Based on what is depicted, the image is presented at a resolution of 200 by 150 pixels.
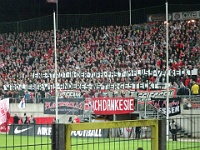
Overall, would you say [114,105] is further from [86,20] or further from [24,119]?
[86,20]

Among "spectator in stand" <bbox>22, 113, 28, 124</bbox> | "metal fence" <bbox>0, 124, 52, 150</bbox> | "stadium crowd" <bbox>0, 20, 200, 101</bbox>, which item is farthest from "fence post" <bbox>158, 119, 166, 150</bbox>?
"spectator in stand" <bbox>22, 113, 28, 124</bbox>

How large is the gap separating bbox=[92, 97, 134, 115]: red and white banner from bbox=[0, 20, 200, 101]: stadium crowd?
386 cm

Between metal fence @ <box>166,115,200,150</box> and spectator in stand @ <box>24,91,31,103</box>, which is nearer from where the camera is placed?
metal fence @ <box>166,115,200,150</box>

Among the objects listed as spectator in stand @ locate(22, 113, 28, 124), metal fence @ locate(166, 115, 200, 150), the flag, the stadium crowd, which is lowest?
spectator in stand @ locate(22, 113, 28, 124)

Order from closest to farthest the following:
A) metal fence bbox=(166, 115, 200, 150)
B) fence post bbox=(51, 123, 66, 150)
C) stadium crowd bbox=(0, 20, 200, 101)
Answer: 1. fence post bbox=(51, 123, 66, 150)
2. metal fence bbox=(166, 115, 200, 150)
3. stadium crowd bbox=(0, 20, 200, 101)

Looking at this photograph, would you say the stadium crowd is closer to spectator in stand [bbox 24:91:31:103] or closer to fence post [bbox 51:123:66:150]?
spectator in stand [bbox 24:91:31:103]

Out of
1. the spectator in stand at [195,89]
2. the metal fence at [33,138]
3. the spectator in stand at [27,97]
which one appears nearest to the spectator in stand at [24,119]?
the spectator in stand at [27,97]

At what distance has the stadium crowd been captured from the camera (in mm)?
29953

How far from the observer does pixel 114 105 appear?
24438 millimetres

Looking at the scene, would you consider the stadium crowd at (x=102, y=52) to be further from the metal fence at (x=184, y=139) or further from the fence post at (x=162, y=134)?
the fence post at (x=162, y=134)

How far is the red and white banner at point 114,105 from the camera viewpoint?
24406mm

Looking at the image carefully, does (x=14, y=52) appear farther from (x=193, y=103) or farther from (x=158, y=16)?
(x=193, y=103)

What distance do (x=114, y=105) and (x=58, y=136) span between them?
19.5 metres

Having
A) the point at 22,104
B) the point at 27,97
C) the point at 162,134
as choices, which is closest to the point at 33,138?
the point at 162,134
